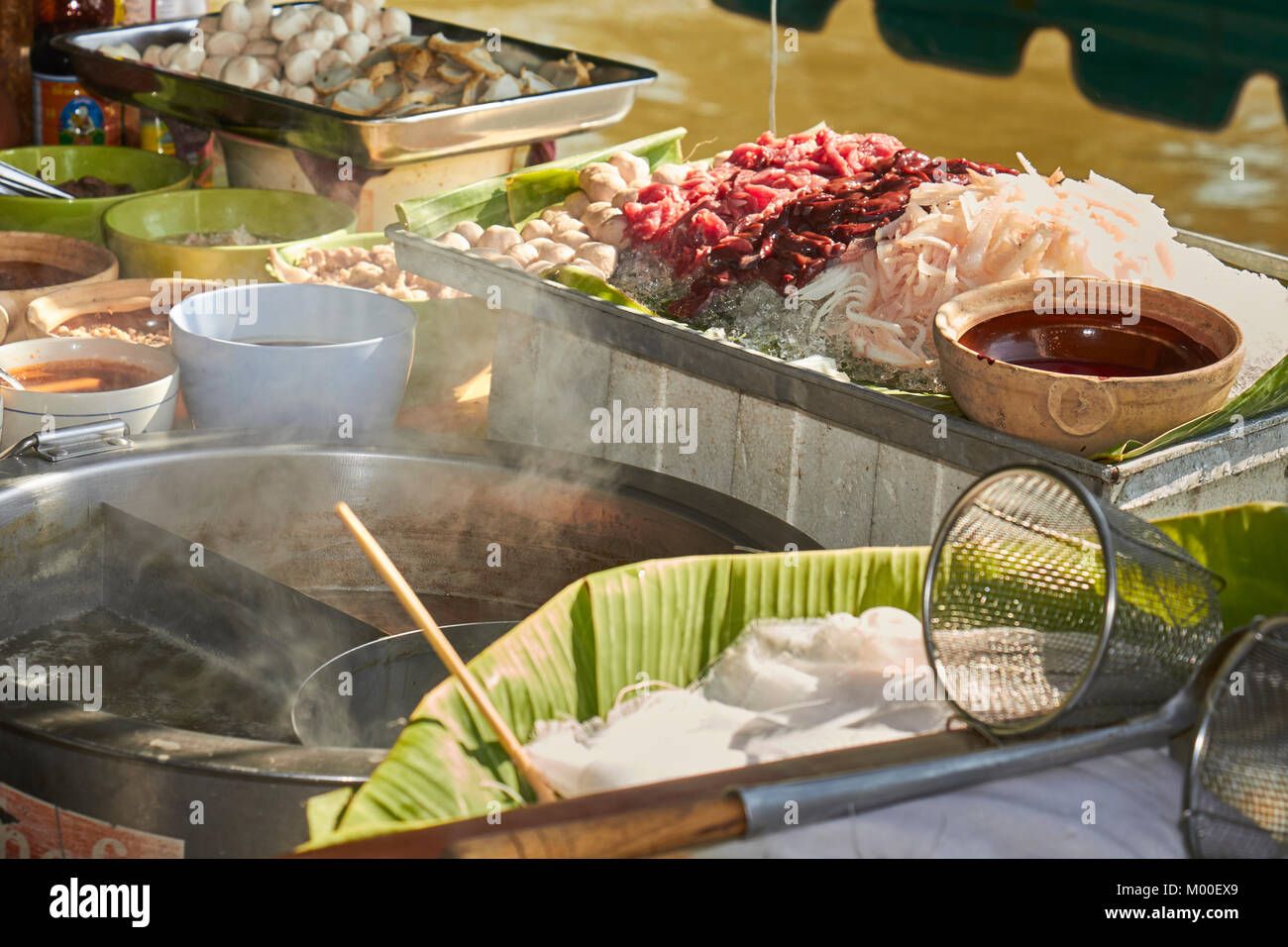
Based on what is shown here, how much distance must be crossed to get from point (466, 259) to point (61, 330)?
0.67 m

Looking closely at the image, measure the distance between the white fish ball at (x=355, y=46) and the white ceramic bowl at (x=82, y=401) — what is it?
4.83 ft

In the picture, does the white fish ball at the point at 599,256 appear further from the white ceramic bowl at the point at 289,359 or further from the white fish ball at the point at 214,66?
the white fish ball at the point at 214,66

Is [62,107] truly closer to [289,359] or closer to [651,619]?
[289,359]

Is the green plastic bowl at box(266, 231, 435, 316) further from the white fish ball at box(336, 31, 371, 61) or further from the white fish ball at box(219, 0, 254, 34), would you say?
the white fish ball at box(219, 0, 254, 34)

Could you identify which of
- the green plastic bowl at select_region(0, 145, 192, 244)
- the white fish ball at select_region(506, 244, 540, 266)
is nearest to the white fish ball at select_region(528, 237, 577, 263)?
the white fish ball at select_region(506, 244, 540, 266)

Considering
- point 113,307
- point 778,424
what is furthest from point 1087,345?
point 113,307

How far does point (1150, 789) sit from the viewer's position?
2.39 ft

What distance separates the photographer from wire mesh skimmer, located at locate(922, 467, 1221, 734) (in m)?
0.74

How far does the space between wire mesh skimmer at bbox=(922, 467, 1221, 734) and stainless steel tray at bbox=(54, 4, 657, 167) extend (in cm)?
196

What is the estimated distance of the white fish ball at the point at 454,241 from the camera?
2.11m

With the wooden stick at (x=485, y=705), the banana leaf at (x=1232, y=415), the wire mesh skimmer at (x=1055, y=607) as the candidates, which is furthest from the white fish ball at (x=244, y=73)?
the wire mesh skimmer at (x=1055, y=607)

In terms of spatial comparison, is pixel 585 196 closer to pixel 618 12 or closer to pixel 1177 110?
pixel 1177 110

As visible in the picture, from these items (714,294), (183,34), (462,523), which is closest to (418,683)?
(462,523)

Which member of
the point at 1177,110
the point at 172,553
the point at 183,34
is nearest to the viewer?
the point at 172,553
